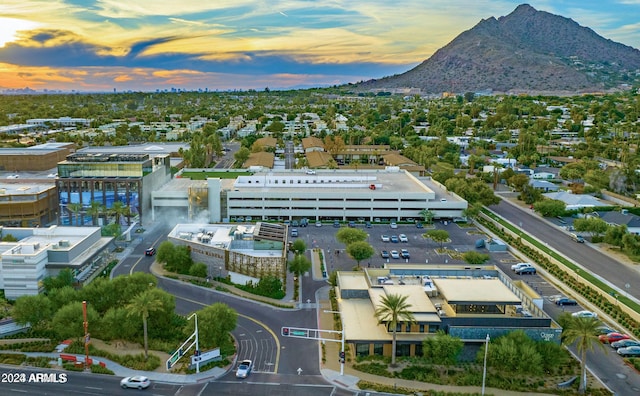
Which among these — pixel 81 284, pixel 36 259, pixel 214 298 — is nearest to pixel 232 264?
pixel 214 298

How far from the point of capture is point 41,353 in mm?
42031

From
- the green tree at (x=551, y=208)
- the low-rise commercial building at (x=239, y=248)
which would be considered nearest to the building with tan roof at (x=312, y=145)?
the green tree at (x=551, y=208)

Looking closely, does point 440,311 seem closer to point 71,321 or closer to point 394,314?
point 394,314

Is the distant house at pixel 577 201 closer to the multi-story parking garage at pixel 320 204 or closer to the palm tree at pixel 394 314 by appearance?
the multi-story parking garage at pixel 320 204

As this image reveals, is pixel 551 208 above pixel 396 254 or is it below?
above

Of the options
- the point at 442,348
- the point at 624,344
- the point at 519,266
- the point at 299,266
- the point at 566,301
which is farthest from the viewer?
the point at 519,266

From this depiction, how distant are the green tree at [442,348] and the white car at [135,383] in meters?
20.8

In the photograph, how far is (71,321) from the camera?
4284cm

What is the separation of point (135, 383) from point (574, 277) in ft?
155

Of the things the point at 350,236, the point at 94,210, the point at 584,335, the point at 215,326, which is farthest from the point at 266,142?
the point at 584,335

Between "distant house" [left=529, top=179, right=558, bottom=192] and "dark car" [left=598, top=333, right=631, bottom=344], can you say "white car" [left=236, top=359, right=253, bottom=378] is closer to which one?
"dark car" [left=598, top=333, right=631, bottom=344]

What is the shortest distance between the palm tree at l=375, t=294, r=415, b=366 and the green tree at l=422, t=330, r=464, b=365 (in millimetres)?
2218

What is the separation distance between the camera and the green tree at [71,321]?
139 feet

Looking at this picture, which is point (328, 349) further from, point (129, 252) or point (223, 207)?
point (223, 207)
